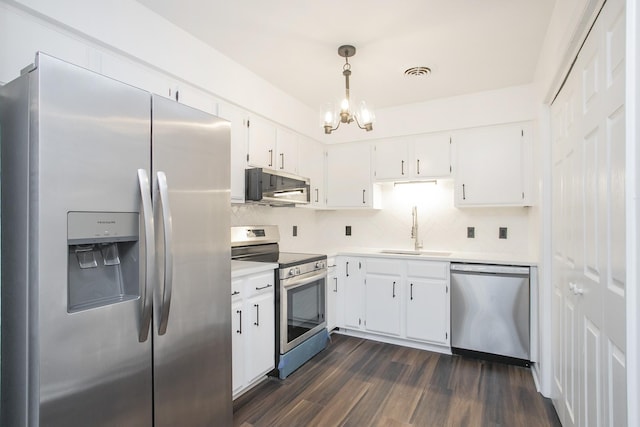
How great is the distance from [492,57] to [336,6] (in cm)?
138

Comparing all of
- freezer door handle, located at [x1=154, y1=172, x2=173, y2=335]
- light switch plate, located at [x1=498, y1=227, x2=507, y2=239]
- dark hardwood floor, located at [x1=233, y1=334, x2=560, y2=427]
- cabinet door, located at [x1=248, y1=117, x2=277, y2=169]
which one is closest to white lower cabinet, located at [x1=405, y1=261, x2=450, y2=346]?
dark hardwood floor, located at [x1=233, y1=334, x2=560, y2=427]

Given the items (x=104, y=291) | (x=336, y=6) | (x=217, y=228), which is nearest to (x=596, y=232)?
(x=217, y=228)

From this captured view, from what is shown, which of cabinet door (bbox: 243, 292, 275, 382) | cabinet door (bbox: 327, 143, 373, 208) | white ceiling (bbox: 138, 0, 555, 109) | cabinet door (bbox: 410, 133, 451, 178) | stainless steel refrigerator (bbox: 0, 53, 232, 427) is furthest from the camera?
cabinet door (bbox: 327, 143, 373, 208)

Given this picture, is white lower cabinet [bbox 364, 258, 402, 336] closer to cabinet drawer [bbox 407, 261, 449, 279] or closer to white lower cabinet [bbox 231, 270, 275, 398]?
cabinet drawer [bbox 407, 261, 449, 279]

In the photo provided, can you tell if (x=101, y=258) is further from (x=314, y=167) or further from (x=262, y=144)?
(x=314, y=167)

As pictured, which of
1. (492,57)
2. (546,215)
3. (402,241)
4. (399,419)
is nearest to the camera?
(399,419)

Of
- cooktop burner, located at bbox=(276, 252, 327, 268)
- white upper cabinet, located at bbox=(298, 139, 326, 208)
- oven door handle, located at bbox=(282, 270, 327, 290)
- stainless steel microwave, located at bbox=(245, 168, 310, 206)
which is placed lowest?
oven door handle, located at bbox=(282, 270, 327, 290)

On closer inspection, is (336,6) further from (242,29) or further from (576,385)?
(576,385)

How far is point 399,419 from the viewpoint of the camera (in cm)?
210

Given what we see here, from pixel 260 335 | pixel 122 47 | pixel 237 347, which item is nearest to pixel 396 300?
pixel 260 335

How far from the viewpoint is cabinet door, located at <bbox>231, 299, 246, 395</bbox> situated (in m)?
2.16

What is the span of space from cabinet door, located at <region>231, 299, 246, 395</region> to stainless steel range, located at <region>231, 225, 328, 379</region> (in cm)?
38

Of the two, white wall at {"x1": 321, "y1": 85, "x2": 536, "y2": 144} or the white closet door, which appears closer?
→ the white closet door

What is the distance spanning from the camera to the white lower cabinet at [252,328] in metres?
2.19
